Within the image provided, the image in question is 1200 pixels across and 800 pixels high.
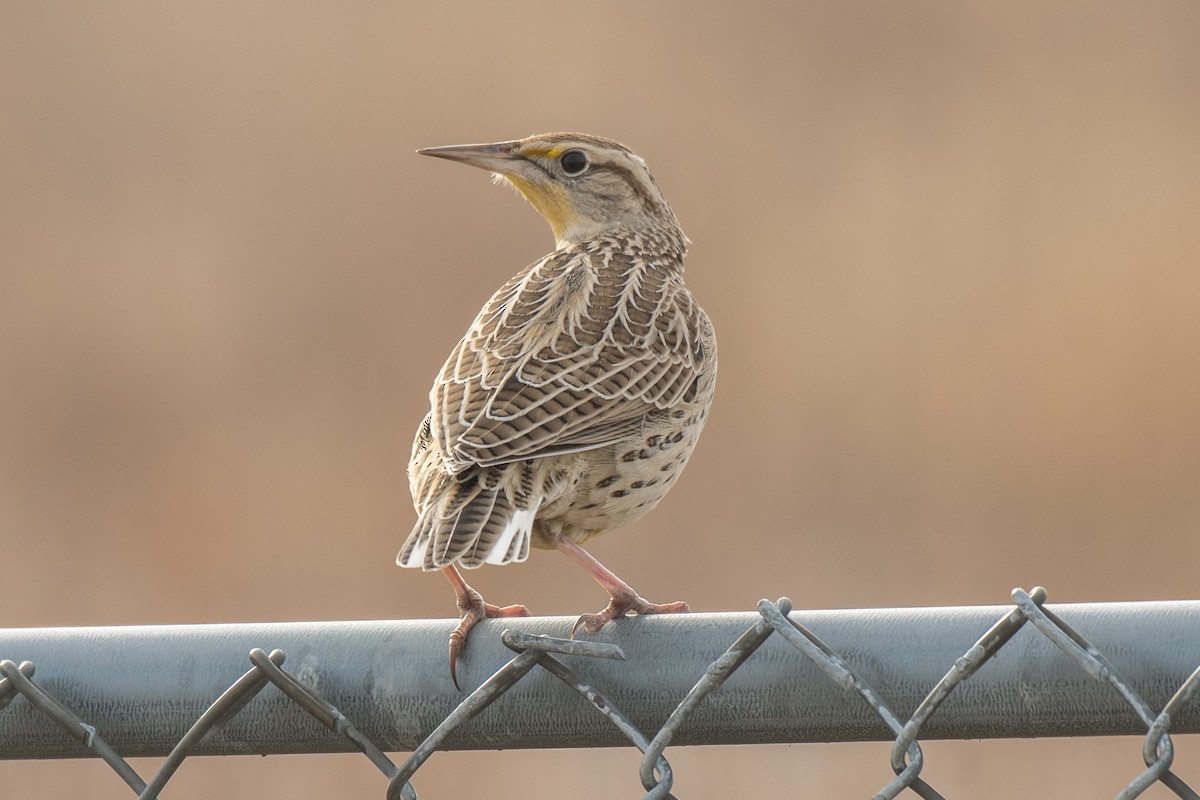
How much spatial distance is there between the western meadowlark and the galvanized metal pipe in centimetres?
24

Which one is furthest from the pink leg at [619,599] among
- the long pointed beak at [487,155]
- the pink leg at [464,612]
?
the long pointed beak at [487,155]

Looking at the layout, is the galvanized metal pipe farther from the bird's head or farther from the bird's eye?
the bird's eye

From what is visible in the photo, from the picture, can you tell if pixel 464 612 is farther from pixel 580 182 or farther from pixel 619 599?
pixel 580 182

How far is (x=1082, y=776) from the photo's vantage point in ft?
19.6

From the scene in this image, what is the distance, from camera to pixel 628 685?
192cm

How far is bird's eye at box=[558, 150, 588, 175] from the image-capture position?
4359 millimetres

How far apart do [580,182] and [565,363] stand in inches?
50.9

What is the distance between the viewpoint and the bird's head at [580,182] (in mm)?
4270

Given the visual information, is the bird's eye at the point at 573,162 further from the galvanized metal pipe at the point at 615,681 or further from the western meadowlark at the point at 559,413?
the galvanized metal pipe at the point at 615,681

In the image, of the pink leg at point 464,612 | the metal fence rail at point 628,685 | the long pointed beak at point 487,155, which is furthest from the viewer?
the long pointed beak at point 487,155

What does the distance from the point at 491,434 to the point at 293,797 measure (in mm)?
3755

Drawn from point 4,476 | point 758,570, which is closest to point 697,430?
point 758,570

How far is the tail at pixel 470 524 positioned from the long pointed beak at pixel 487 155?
130 centimetres

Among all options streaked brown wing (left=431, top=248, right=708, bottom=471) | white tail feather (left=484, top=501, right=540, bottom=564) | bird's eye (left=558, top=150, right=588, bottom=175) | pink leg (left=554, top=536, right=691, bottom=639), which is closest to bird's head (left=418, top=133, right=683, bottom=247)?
bird's eye (left=558, top=150, right=588, bottom=175)
